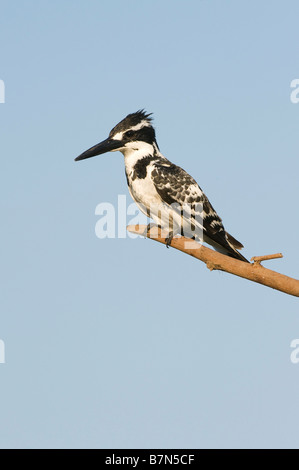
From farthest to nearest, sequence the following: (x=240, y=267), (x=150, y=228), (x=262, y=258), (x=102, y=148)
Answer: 1. (x=102, y=148)
2. (x=150, y=228)
3. (x=240, y=267)
4. (x=262, y=258)

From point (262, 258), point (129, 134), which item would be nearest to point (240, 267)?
point (262, 258)

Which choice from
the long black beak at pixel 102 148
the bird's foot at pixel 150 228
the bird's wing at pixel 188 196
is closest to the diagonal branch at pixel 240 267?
the bird's foot at pixel 150 228

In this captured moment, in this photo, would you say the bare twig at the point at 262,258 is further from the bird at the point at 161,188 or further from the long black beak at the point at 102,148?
the long black beak at the point at 102,148

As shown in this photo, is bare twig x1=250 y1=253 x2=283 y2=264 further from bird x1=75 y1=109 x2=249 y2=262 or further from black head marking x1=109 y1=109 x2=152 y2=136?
black head marking x1=109 y1=109 x2=152 y2=136

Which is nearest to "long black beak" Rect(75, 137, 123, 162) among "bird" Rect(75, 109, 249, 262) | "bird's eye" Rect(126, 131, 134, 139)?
"bird" Rect(75, 109, 249, 262)

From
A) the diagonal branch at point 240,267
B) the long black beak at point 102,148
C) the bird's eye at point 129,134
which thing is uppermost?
the bird's eye at point 129,134

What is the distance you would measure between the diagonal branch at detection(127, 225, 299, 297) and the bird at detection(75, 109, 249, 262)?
0.57 m

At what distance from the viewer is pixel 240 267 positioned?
8.98 metres

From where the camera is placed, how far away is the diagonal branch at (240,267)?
880cm

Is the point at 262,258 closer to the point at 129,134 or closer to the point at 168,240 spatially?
the point at 168,240

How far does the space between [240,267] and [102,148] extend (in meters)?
2.86

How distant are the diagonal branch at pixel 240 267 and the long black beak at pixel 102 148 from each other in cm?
184

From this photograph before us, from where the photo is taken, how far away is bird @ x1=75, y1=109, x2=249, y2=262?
Result: 392 inches

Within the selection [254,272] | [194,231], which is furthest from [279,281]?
[194,231]
